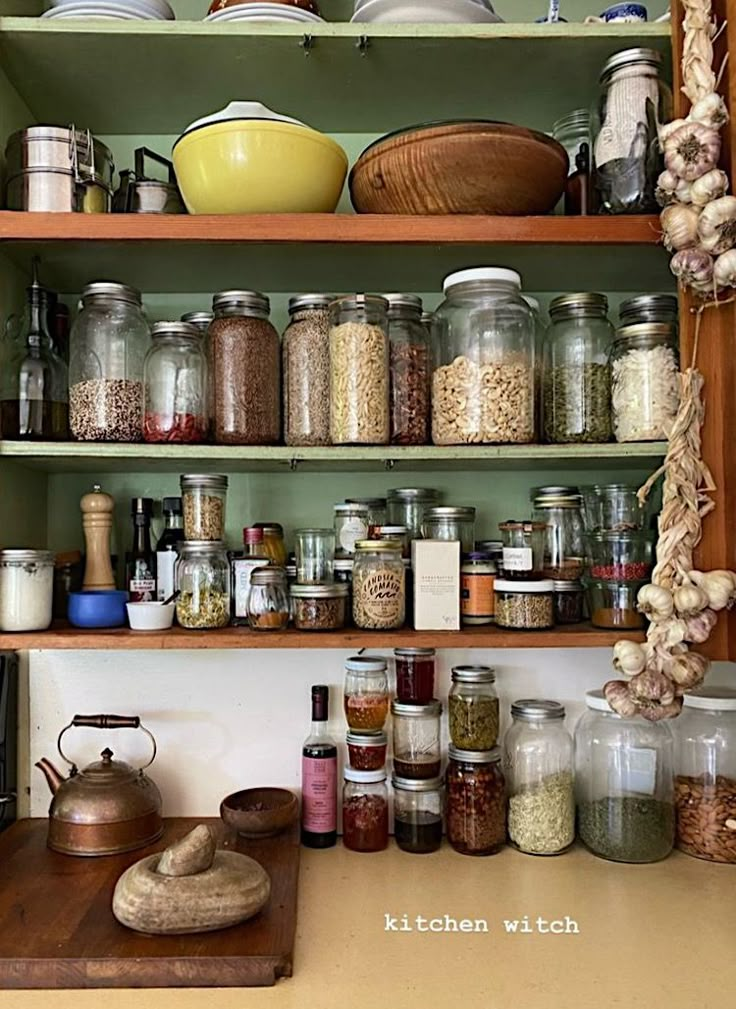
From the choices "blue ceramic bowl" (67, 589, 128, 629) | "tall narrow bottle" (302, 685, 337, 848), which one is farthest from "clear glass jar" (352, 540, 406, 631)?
"blue ceramic bowl" (67, 589, 128, 629)

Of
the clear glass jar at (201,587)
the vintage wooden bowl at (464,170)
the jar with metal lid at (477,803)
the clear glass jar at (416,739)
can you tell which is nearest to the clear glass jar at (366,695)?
the clear glass jar at (416,739)

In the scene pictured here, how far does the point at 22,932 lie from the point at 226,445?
73 cm

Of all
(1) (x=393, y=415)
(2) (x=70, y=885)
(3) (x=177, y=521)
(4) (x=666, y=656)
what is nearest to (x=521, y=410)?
(1) (x=393, y=415)

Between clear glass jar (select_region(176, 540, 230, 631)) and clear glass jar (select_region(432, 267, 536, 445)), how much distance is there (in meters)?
0.41

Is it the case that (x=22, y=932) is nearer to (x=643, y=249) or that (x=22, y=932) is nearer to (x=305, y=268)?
(x=305, y=268)

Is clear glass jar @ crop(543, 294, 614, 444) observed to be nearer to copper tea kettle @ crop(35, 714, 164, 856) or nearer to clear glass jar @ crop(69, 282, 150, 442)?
clear glass jar @ crop(69, 282, 150, 442)

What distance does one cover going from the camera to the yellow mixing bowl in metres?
1.33

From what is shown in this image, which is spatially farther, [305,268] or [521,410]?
[305,268]

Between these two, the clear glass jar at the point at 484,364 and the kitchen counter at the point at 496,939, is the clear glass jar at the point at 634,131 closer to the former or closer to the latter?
the clear glass jar at the point at 484,364

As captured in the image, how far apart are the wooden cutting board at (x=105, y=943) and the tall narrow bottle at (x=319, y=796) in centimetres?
14

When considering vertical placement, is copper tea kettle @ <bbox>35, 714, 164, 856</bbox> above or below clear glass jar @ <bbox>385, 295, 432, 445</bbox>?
below

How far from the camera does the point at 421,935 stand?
1.22 metres

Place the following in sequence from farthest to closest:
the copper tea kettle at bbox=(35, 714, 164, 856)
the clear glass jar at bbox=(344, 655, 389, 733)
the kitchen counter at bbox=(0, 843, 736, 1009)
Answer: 1. the clear glass jar at bbox=(344, 655, 389, 733)
2. the copper tea kettle at bbox=(35, 714, 164, 856)
3. the kitchen counter at bbox=(0, 843, 736, 1009)

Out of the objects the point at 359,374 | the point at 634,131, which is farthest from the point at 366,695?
the point at 634,131
